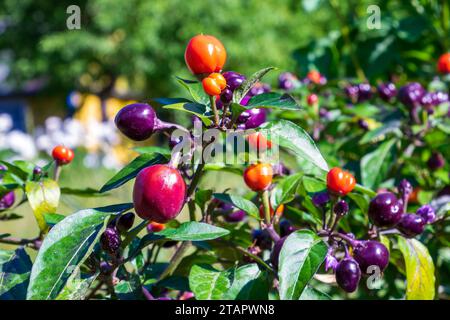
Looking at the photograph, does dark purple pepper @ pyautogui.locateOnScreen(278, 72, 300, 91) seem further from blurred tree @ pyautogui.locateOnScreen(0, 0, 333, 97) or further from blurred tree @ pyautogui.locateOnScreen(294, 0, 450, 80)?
blurred tree @ pyautogui.locateOnScreen(0, 0, 333, 97)

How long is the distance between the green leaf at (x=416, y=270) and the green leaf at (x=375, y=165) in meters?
0.27

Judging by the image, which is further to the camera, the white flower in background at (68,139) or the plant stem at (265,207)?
the white flower in background at (68,139)

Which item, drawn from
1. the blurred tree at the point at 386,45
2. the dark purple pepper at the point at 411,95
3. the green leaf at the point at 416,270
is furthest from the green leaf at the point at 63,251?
the blurred tree at the point at 386,45

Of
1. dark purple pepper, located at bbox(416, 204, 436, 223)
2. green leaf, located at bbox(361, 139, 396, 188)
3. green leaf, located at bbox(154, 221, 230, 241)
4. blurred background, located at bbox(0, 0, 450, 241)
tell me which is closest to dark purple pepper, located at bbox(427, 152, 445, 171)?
green leaf, located at bbox(361, 139, 396, 188)

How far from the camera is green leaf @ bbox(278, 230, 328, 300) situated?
619 millimetres

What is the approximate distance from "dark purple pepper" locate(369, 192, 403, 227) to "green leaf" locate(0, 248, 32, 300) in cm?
45

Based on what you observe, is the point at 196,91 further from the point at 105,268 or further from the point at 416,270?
the point at 416,270

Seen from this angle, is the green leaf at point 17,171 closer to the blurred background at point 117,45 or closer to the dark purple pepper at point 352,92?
the dark purple pepper at point 352,92

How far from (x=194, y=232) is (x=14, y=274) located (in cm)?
23

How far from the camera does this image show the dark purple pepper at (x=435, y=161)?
1171mm

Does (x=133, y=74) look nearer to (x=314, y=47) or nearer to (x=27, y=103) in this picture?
(x=27, y=103)

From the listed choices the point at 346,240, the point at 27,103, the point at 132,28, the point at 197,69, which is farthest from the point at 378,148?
the point at 27,103
